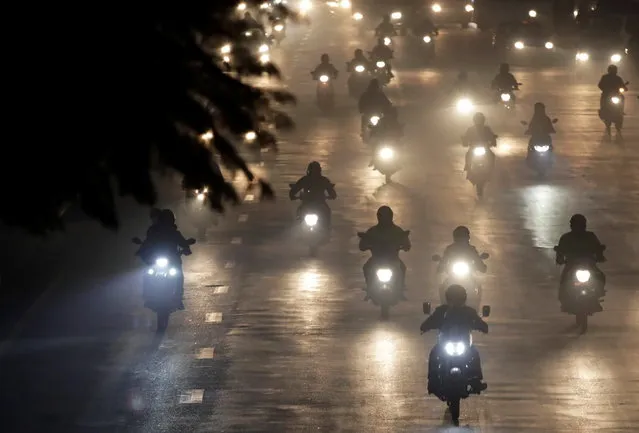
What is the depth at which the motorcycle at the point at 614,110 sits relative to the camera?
1359 inches

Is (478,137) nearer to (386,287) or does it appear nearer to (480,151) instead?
(480,151)

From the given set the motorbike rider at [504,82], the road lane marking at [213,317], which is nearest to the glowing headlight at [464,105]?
the motorbike rider at [504,82]

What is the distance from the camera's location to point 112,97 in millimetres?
7465

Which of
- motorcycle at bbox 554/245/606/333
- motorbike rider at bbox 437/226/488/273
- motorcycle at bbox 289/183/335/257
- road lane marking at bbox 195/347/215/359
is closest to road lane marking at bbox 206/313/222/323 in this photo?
road lane marking at bbox 195/347/215/359

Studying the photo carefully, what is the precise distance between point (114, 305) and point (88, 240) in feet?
15.6

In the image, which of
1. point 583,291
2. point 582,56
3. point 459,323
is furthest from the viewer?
point 582,56

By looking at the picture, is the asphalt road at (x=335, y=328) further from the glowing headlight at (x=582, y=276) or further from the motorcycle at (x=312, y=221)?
the glowing headlight at (x=582, y=276)

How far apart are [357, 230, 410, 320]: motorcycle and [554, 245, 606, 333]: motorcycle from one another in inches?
88.3

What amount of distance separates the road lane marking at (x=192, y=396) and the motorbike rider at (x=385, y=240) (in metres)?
4.17

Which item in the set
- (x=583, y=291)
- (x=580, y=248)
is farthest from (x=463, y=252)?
(x=583, y=291)

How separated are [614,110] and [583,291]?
1683 centimetres

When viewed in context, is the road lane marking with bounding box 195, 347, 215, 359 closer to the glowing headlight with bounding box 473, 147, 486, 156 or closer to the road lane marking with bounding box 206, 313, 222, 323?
the road lane marking with bounding box 206, 313, 222, 323

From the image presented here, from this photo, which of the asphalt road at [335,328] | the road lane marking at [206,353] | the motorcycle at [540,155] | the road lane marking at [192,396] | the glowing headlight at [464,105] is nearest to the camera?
the asphalt road at [335,328]

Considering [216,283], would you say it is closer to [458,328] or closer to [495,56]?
[458,328]
